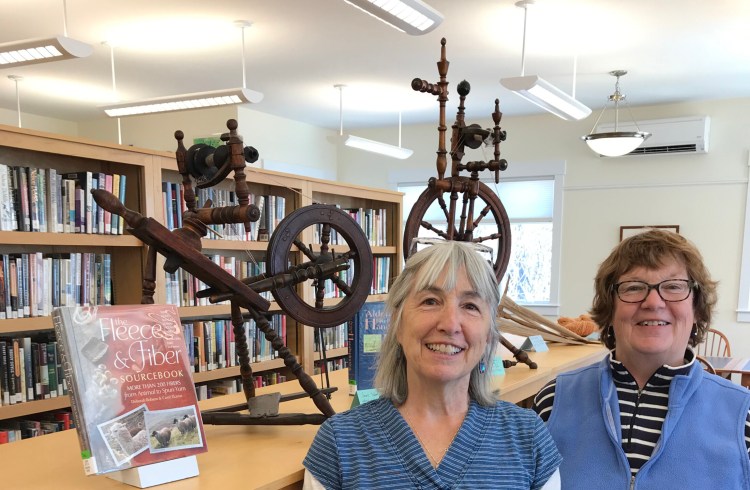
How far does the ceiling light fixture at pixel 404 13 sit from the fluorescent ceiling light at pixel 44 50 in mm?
1501

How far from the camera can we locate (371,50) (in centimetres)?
448

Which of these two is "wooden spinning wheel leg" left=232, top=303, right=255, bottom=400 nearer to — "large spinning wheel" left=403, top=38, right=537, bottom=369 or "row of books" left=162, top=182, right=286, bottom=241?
"large spinning wheel" left=403, top=38, right=537, bottom=369

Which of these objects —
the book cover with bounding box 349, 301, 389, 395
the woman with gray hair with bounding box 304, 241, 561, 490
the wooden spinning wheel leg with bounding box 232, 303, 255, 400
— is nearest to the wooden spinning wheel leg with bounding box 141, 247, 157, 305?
the wooden spinning wheel leg with bounding box 232, 303, 255, 400

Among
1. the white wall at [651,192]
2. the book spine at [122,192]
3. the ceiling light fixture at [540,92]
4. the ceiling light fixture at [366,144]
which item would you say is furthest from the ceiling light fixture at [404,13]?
the white wall at [651,192]

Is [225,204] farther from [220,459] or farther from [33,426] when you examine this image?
[220,459]

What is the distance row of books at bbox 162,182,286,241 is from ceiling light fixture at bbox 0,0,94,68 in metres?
0.97

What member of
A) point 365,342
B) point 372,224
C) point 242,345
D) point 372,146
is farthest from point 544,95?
point 242,345

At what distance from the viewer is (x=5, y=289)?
2.35m

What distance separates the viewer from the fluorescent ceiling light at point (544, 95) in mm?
3668

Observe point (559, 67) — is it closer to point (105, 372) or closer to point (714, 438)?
point (714, 438)

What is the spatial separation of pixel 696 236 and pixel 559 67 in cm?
243

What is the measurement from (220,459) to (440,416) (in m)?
0.48

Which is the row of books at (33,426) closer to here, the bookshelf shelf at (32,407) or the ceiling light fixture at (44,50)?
the bookshelf shelf at (32,407)

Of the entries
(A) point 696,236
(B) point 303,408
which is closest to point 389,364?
(B) point 303,408
